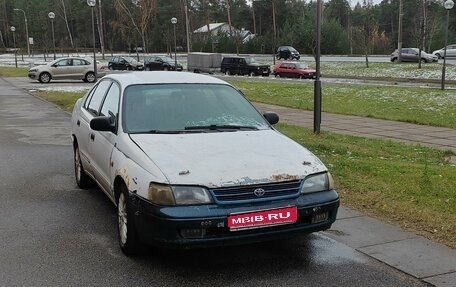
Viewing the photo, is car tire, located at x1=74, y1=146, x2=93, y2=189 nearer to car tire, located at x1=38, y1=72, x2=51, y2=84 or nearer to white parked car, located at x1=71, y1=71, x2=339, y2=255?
white parked car, located at x1=71, y1=71, x2=339, y2=255

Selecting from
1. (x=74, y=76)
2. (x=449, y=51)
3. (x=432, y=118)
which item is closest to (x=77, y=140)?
(x=432, y=118)

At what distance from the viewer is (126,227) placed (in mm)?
4477

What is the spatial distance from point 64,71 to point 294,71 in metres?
16.2

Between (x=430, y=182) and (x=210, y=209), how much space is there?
3.84m

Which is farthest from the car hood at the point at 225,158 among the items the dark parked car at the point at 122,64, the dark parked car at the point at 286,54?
the dark parked car at the point at 286,54

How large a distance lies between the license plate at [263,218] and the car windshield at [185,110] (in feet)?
4.01

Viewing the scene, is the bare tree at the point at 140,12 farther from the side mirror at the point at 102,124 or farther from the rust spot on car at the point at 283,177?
the rust spot on car at the point at 283,177

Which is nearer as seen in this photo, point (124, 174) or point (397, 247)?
point (124, 174)

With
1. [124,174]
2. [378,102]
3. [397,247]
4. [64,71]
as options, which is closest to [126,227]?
→ [124,174]

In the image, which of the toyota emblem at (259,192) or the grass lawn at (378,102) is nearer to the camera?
the toyota emblem at (259,192)

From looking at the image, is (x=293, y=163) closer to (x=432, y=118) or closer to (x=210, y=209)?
(x=210, y=209)

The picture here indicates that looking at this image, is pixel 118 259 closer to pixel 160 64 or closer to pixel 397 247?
pixel 397 247

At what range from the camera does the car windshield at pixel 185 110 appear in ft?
16.5

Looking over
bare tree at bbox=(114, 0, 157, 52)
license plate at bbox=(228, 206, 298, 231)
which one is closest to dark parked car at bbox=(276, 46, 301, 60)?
bare tree at bbox=(114, 0, 157, 52)
